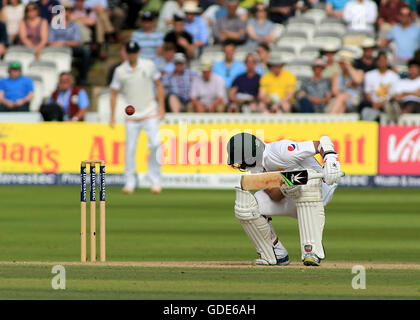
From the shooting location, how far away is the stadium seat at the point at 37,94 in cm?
2108

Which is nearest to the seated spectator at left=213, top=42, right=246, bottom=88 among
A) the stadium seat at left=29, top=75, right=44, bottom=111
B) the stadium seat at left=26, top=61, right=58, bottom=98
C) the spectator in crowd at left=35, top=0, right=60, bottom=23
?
the stadium seat at left=26, top=61, right=58, bottom=98

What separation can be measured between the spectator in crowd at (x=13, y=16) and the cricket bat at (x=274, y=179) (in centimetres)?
1462

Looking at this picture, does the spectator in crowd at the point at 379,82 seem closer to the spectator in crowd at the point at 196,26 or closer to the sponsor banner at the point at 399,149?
the sponsor banner at the point at 399,149

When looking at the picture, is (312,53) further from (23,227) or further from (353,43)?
(23,227)

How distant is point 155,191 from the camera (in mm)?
17703

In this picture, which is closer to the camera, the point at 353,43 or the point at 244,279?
the point at 244,279

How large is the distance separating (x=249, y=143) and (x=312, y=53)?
12947 mm

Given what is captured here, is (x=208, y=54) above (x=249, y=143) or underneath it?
above

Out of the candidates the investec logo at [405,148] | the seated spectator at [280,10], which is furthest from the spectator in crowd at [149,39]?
the investec logo at [405,148]

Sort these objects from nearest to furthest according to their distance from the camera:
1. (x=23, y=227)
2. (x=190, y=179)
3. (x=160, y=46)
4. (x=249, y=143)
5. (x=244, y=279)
Result: (x=244, y=279)
(x=249, y=143)
(x=23, y=227)
(x=190, y=179)
(x=160, y=46)

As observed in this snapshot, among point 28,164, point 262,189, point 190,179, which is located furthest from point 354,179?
point 262,189

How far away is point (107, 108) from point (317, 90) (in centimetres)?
400

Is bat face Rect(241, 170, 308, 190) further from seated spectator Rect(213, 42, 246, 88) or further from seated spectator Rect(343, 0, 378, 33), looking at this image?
seated spectator Rect(343, 0, 378, 33)

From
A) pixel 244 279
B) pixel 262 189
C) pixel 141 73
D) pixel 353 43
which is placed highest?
pixel 353 43
